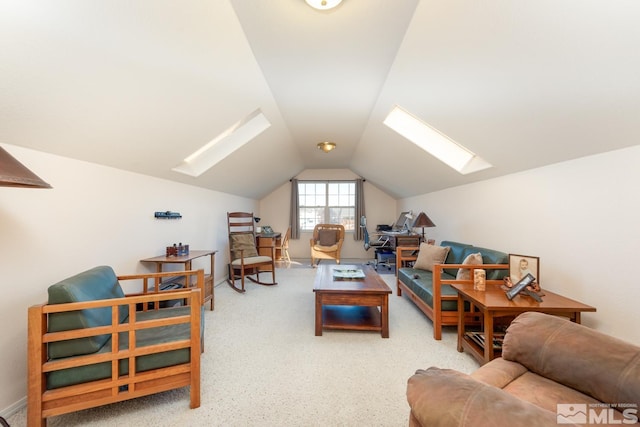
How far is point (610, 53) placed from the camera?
3.91ft

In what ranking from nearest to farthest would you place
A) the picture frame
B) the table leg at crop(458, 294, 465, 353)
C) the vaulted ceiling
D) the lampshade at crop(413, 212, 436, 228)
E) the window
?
the vaulted ceiling < the picture frame < the table leg at crop(458, 294, 465, 353) < the lampshade at crop(413, 212, 436, 228) < the window

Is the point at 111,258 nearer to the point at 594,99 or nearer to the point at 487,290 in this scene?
the point at 487,290

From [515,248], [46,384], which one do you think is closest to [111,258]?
[46,384]

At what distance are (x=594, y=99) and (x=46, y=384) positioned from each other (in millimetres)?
3456

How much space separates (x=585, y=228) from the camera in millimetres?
1878

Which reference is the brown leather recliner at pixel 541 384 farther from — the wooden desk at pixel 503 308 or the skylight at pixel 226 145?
the skylight at pixel 226 145

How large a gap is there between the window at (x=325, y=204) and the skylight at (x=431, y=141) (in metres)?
3.57

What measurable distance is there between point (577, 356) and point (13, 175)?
243cm

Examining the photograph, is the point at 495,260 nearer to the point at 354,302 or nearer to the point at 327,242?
the point at 354,302

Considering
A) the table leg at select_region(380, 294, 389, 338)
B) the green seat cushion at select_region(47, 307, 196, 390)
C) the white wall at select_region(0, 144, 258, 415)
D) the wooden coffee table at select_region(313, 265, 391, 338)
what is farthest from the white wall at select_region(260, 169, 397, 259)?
the green seat cushion at select_region(47, 307, 196, 390)

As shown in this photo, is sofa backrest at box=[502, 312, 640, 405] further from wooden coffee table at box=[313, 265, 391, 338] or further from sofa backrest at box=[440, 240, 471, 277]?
sofa backrest at box=[440, 240, 471, 277]

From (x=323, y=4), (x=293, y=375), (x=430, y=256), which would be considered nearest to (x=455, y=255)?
(x=430, y=256)

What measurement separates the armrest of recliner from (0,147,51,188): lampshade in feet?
5.39

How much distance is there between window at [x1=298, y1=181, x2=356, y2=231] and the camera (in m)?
6.82
